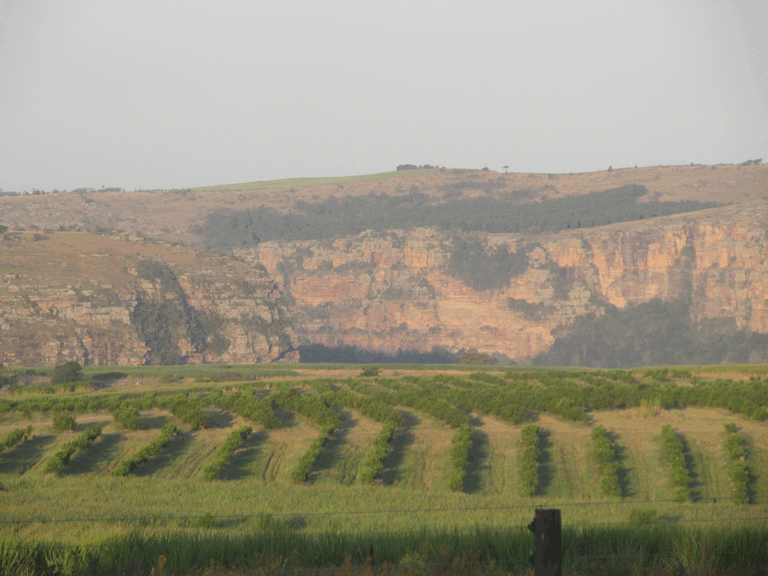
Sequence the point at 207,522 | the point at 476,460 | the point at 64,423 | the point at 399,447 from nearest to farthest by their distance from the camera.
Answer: the point at 207,522
the point at 476,460
the point at 399,447
the point at 64,423

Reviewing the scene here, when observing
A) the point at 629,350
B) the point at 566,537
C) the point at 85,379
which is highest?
the point at 566,537

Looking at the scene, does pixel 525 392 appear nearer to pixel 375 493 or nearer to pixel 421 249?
pixel 375 493

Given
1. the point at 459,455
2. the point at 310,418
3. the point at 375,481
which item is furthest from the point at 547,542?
the point at 310,418

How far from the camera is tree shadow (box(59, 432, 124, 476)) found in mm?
30562

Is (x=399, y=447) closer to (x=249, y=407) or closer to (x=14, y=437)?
(x=249, y=407)

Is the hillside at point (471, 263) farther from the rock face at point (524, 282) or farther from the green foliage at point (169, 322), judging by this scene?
the green foliage at point (169, 322)

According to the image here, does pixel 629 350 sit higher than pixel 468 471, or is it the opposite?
pixel 468 471

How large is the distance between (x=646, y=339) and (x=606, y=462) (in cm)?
11388

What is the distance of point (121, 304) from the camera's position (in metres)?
108

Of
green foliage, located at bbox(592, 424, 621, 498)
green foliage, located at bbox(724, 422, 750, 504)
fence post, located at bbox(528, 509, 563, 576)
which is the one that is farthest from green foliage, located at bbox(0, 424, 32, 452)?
fence post, located at bbox(528, 509, 563, 576)

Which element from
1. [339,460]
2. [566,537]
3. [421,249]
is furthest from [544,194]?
[566,537]

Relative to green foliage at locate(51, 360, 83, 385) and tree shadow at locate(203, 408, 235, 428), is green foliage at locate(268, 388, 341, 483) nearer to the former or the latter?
tree shadow at locate(203, 408, 235, 428)

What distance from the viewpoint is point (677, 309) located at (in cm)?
14000

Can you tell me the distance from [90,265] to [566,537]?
107792mm
